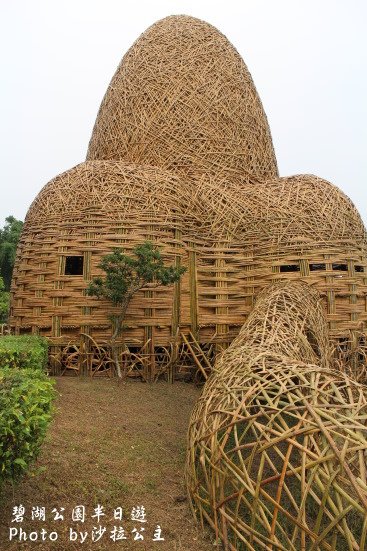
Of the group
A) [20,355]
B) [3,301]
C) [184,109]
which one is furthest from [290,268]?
[3,301]

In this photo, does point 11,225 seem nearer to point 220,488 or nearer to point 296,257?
point 296,257

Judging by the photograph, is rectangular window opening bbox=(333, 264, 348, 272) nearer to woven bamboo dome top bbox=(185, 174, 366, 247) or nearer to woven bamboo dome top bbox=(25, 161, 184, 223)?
woven bamboo dome top bbox=(185, 174, 366, 247)

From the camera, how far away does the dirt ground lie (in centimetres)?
A: 342

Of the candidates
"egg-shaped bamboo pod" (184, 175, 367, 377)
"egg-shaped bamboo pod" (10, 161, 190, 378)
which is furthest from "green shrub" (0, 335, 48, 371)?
"egg-shaped bamboo pod" (184, 175, 367, 377)

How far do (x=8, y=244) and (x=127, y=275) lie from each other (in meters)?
14.3

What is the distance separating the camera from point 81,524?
3523 mm

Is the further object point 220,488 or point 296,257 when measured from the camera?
point 296,257

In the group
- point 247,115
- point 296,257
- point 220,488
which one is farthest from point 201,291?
point 220,488

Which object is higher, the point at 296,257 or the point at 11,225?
the point at 11,225

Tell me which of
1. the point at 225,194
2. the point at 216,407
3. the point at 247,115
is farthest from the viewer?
the point at 247,115

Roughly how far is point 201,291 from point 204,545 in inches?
201

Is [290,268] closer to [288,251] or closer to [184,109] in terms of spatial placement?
[288,251]

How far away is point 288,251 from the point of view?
8438mm

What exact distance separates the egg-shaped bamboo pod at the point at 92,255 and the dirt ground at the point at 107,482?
5.02 feet
